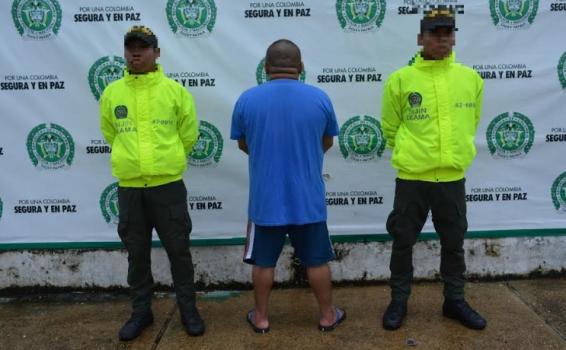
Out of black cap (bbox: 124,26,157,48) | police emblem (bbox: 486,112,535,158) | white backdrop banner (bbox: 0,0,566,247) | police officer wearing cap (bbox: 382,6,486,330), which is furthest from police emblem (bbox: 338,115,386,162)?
black cap (bbox: 124,26,157,48)

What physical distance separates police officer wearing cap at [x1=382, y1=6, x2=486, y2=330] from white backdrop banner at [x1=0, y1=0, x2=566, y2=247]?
26.5 inches

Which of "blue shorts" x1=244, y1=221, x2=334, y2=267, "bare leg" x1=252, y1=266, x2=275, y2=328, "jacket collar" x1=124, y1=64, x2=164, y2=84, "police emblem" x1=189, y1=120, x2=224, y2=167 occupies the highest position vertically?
"jacket collar" x1=124, y1=64, x2=164, y2=84

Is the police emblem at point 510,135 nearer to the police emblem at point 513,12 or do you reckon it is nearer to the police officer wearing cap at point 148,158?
the police emblem at point 513,12

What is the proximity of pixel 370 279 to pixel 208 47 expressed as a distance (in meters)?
2.16

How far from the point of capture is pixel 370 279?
4.22 metres

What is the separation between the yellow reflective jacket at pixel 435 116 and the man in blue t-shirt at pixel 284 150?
0.46 metres

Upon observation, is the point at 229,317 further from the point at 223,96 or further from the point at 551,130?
the point at 551,130

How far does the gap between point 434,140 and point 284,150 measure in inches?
35.5

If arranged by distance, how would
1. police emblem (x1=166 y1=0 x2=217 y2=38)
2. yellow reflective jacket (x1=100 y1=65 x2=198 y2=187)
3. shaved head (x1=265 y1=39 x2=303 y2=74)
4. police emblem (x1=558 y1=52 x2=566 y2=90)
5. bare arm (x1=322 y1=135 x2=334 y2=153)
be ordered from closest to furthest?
1. shaved head (x1=265 y1=39 x2=303 y2=74)
2. yellow reflective jacket (x1=100 y1=65 x2=198 y2=187)
3. bare arm (x1=322 y1=135 x2=334 y2=153)
4. police emblem (x1=166 y1=0 x2=217 y2=38)
5. police emblem (x1=558 y1=52 x2=566 y2=90)

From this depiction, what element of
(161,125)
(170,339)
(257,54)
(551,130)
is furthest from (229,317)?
(551,130)

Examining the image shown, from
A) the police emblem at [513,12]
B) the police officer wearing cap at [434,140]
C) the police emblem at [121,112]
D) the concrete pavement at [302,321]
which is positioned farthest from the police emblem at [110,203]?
the police emblem at [513,12]

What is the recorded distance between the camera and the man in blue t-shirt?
120 inches

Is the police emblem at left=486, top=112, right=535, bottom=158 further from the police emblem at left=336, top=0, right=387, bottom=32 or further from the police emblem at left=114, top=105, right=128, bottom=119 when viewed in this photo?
the police emblem at left=114, top=105, right=128, bottom=119

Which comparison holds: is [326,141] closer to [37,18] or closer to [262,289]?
[262,289]
